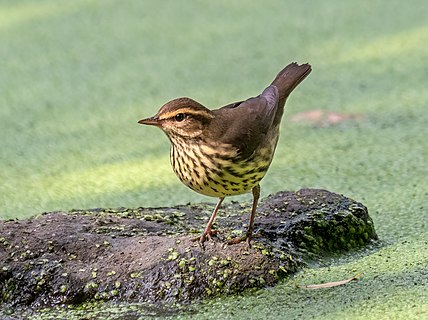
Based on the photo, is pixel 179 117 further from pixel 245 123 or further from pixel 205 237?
pixel 205 237

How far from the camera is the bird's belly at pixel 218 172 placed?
9.85 feet

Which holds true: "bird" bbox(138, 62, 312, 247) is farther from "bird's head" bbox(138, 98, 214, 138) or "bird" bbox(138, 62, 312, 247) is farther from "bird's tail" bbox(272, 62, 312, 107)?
"bird's tail" bbox(272, 62, 312, 107)

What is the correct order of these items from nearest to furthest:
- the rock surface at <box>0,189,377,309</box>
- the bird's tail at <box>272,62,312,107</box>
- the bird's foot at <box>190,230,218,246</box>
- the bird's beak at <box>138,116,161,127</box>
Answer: the rock surface at <box>0,189,377,309</box>
the bird's foot at <box>190,230,218,246</box>
the bird's beak at <box>138,116,161,127</box>
the bird's tail at <box>272,62,312,107</box>

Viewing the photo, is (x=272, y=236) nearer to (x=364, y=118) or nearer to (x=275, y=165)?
(x=275, y=165)

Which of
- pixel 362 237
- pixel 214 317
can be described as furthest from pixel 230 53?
pixel 214 317

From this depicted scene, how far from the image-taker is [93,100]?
190 inches

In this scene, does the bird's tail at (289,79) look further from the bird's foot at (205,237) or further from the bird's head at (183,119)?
the bird's foot at (205,237)

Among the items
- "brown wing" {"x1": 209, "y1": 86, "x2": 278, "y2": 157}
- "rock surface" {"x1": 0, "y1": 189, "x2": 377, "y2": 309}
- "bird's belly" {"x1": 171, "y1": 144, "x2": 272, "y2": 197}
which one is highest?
"brown wing" {"x1": 209, "y1": 86, "x2": 278, "y2": 157}

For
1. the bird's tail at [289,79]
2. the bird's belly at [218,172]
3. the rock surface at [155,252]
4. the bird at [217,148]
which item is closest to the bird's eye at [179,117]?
the bird at [217,148]

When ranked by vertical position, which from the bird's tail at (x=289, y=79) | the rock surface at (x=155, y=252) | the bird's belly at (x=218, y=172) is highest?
the bird's tail at (x=289, y=79)

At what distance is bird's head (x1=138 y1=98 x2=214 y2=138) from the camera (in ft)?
10.1

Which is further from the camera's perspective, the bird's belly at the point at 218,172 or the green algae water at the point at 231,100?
the bird's belly at the point at 218,172

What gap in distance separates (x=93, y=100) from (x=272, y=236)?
198cm

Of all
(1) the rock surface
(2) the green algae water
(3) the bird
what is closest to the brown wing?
(3) the bird
